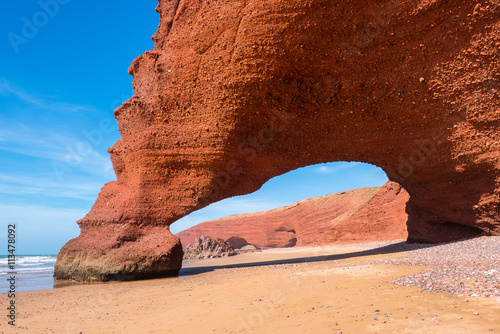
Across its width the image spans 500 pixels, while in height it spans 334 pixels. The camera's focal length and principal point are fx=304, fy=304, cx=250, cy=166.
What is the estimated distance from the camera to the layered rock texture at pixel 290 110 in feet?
27.3

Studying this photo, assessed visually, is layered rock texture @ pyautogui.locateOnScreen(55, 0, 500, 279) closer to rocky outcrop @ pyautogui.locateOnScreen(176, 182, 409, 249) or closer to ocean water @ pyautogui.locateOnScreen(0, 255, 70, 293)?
ocean water @ pyautogui.locateOnScreen(0, 255, 70, 293)

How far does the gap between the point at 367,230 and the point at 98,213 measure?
19.5 meters

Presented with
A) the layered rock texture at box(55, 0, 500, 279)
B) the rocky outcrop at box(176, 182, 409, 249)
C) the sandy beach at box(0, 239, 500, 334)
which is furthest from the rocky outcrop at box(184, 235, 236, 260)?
the sandy beach at box(0, 239, 500, 334)

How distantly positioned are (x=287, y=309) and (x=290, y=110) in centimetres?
712

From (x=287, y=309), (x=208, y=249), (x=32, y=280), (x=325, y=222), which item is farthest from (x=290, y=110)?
(x=325, y=222)

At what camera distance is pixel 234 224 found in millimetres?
46062

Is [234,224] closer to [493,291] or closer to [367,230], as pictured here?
[367,230]

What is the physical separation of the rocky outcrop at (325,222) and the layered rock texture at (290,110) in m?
11.0

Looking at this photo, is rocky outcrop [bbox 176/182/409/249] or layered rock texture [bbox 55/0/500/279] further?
rocky outcrop [bbox 176/182/409/249]

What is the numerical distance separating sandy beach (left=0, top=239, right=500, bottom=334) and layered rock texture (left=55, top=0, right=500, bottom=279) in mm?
4264

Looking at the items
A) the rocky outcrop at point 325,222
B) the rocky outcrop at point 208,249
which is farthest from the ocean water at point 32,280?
the rocky outcrop at point 325,222

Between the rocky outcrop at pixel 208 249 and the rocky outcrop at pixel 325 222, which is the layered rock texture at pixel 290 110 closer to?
the rocky outcrop at pixel 325 222

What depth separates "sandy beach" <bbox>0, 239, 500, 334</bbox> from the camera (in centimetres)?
290

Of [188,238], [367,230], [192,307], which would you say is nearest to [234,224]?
[188,238]
